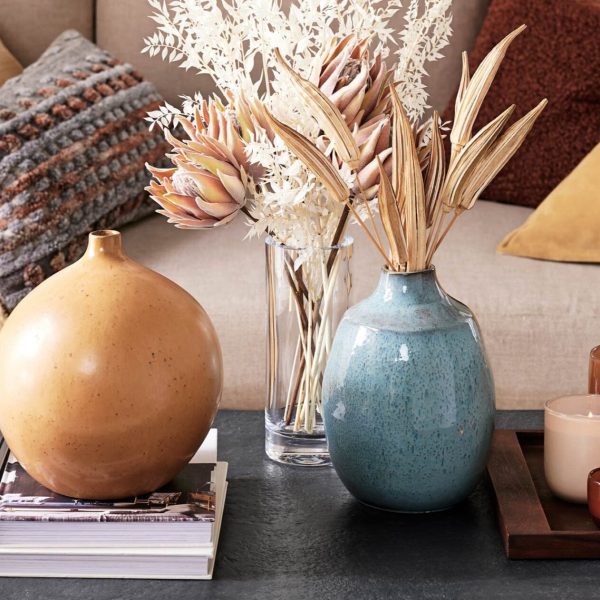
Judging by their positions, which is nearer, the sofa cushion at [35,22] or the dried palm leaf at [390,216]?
the dried palm leaf at [390,216]

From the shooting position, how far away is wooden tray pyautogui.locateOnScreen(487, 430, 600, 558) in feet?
2.80

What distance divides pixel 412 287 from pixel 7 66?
1.56 m

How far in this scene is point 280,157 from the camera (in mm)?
924

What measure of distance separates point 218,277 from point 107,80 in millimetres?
491

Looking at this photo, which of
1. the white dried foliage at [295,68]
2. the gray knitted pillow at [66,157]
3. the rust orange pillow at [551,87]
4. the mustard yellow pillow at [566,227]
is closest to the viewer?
the white dried foliage at [295,68]

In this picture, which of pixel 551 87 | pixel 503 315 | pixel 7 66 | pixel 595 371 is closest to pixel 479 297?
pixel 503 315

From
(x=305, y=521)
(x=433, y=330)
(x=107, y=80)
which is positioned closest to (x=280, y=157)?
(x=433, y=330)

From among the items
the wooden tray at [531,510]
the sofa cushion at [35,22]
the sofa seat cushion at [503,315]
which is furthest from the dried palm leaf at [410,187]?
the sofa cushion at [35,22]

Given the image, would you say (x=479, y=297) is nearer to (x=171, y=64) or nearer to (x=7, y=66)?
(x=171, y=64)

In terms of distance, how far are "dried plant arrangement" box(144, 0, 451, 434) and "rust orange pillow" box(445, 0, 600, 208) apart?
110 centimetres

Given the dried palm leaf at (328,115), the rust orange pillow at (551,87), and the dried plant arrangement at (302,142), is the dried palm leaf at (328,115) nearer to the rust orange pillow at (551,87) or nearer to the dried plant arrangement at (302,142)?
the dried plant arrangement at (302,142)

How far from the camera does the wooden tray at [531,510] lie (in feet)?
2.80

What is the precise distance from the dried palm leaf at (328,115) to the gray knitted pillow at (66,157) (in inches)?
36.2

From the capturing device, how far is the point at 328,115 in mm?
844
